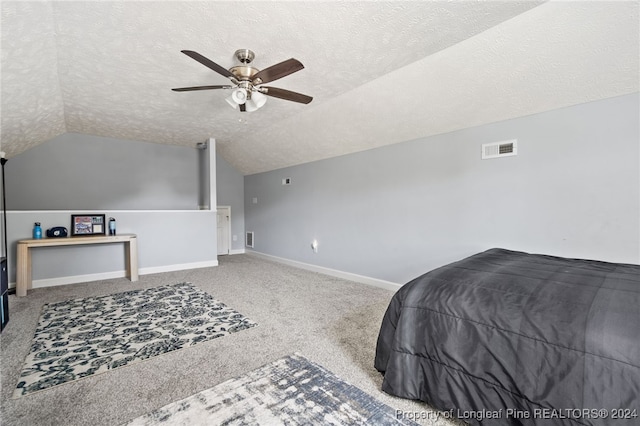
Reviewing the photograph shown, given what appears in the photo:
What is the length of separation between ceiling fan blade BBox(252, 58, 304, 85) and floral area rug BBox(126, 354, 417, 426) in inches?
86.4

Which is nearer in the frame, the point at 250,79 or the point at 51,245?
the point at 250,79

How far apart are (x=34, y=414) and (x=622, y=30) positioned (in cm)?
438

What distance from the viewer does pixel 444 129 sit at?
3.37 m

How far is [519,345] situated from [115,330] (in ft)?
10.4

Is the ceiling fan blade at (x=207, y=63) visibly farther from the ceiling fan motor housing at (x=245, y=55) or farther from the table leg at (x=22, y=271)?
the table leg at (x=22, y=271)

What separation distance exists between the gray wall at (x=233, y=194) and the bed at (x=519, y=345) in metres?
6.04

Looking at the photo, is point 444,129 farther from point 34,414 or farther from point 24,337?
point 24,337

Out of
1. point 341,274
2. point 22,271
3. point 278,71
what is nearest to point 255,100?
point 278,71

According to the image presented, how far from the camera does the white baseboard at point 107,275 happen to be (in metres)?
4.07

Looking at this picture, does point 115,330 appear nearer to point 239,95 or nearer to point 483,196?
point 239,95

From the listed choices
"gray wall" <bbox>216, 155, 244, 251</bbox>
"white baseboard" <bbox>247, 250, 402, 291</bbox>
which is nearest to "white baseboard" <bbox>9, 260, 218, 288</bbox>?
"white baseboard" <bbox>247, 250, 402, 291</bbox>

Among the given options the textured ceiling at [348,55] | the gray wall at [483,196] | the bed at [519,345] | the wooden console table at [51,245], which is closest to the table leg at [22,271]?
the wooden console table at [51,245]

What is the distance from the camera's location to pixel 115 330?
8.46ft

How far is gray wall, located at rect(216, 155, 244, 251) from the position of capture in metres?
7.04
